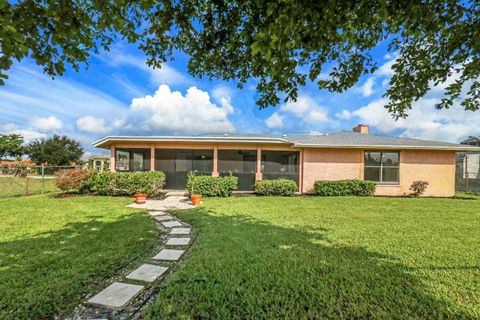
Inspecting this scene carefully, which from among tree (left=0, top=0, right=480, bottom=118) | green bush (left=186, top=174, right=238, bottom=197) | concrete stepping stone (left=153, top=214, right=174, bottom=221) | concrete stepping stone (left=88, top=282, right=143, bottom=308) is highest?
tree (left=0, top=0, right=480, bottom=118)

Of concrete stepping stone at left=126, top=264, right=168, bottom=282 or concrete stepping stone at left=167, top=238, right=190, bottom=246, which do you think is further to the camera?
concrete stepping stone at left=167, top=238, right=190, bottom=246

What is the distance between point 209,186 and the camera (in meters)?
10.4

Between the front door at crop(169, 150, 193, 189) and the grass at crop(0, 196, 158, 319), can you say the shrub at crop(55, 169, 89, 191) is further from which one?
the front door at crop(169, 150, 193, 189)

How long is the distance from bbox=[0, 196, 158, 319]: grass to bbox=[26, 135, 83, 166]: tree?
29609mm

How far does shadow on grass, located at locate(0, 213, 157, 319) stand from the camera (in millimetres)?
2398

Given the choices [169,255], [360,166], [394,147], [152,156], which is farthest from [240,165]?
[169,255]

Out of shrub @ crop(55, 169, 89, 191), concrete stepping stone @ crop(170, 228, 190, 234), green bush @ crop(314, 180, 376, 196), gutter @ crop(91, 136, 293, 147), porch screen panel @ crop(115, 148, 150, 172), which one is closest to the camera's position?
concrete stepping stone @ crop(170, 228, 190, 234)

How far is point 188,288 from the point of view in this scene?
2.70 meters

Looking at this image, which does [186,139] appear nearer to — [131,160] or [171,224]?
[131,160]

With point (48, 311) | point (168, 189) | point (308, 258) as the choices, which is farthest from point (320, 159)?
point (48, 311)

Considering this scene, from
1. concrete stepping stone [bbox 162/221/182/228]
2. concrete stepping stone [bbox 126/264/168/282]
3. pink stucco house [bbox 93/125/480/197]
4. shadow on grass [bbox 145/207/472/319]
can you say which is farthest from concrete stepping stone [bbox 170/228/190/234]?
pink stucco house [bbox 93/125/480/197]

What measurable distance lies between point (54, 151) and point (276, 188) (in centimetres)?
3379

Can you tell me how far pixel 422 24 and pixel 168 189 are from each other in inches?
469

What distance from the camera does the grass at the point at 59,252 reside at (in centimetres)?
246
